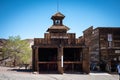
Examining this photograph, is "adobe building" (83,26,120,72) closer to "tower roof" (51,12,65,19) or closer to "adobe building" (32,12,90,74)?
"adobe building" (32,12,90,74)

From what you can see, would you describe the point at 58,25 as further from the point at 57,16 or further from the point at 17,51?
the point at 17,51

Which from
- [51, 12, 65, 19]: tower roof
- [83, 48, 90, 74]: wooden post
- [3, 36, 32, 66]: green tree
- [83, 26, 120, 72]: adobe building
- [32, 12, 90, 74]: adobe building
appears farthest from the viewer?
[3, 36, 32, 66]: green tree

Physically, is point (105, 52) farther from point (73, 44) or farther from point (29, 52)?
point (29, 52)

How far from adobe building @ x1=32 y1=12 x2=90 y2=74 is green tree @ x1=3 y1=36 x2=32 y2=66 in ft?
66.6

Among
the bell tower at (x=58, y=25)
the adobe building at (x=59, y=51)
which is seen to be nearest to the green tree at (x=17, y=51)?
the adobe building at (x=59, y=51)

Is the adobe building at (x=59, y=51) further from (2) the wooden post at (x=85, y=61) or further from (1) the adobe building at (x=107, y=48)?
(1) the adobe building at (x=107, y=48)

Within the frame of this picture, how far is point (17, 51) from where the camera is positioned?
5753 cm

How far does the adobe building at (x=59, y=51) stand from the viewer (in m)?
33.3

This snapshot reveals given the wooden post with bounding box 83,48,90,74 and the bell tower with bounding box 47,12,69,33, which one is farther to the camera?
the bell tower with bounding box 47,12,69,33

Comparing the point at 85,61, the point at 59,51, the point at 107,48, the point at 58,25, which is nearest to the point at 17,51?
the point at 58,25

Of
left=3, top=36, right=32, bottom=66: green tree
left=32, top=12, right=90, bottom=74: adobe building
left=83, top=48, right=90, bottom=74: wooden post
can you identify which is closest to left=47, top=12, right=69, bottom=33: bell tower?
left=32, top=12, right=90, bottom=74: adobe building

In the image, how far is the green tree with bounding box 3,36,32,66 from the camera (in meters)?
57.3

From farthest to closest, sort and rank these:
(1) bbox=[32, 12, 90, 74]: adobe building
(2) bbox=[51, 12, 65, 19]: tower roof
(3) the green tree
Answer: (3) the green tree
(2) bbox=[51, 12, 65, 19]: tower roof
(1) bbox=[32, 12, 90, 74]: adobe building

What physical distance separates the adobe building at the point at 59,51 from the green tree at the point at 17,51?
66.6ft
